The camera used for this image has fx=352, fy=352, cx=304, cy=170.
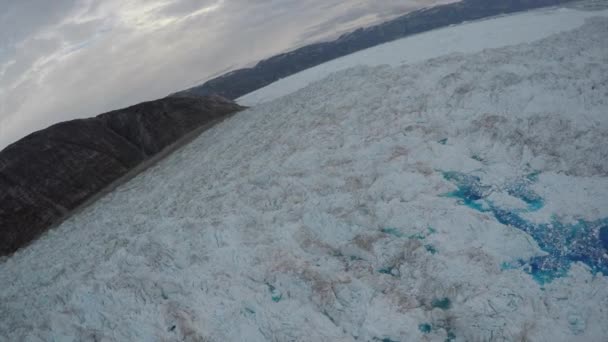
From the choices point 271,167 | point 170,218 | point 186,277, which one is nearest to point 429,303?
point 186,277

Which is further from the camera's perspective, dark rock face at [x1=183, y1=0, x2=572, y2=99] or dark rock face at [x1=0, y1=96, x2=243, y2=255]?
dark rock face at [x1=183, y1=0, x2=572, y2=99]

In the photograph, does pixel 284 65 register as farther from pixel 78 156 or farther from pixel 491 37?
pixel 491 37

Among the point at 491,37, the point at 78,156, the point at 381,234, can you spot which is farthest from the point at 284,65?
the point at 381,234

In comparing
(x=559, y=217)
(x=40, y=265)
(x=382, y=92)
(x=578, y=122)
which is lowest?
(x=559, y=217)

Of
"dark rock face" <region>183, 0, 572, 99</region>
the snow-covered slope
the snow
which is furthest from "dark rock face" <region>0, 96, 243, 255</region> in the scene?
"dark rock face" <region>183, 0, 572, 99</region>

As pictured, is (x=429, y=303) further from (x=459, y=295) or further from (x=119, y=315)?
(x=119, y=315)

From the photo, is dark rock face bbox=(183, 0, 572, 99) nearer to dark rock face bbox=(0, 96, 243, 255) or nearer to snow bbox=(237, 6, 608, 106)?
dark rock face bbox=(0, 96, 243, 255)
